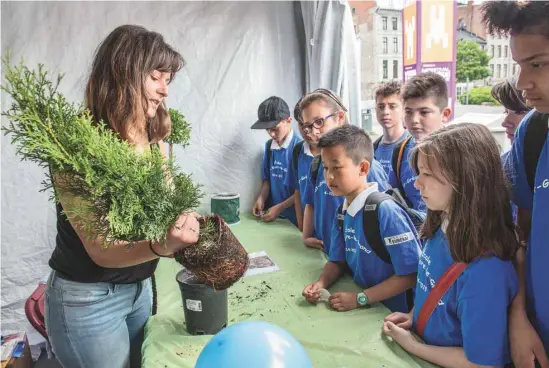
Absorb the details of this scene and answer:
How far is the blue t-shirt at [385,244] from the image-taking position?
4.64 ft

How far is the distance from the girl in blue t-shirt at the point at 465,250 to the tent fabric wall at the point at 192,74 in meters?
1.77

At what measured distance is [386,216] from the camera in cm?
145

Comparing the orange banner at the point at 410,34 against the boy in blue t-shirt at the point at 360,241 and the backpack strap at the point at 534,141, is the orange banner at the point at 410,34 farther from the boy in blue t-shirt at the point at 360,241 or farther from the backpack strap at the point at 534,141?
the backpack strap at the point at 534,141

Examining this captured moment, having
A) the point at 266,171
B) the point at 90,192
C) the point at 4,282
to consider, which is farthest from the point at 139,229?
the point at 4,282

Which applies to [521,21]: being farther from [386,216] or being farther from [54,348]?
[54,348]

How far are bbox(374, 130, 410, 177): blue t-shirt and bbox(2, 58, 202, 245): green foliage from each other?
1606mm

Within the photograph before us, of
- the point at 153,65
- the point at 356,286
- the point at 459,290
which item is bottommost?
the point at 356,286

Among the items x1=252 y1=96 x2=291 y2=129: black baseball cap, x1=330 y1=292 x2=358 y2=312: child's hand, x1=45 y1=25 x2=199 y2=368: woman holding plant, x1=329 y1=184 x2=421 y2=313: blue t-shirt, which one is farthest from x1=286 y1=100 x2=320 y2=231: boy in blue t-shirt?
x1=45 y1=25 x2=199 y2=368: woman holding plant

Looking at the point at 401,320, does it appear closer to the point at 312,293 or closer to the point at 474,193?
the point at 312,293

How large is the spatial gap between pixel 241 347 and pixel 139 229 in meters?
0.35

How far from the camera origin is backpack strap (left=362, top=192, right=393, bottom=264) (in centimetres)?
148

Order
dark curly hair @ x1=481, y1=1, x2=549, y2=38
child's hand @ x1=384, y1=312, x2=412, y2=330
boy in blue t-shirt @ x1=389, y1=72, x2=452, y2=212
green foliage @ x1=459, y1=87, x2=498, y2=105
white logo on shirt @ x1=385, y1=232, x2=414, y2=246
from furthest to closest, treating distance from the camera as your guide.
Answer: green foliage @ x1=459, y1=87, x2=498, y2=105 → boy in blue t-shirt @ x1=389, y1=72, x2=452, y2=212 → white logo on shirt @ x1=385, y1=232, x2=414, y2=246 → child's hand @ x1=384, y1=312, x2=412, y2=330 → dark curly hair @ x1=481, y1=1, x2=549, y2=38

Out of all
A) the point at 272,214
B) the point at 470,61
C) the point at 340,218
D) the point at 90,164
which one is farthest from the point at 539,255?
the point at 470,61

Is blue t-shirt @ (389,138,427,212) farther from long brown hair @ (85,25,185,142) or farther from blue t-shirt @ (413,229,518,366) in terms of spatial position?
long brown hair @ (85,25,185,142)
